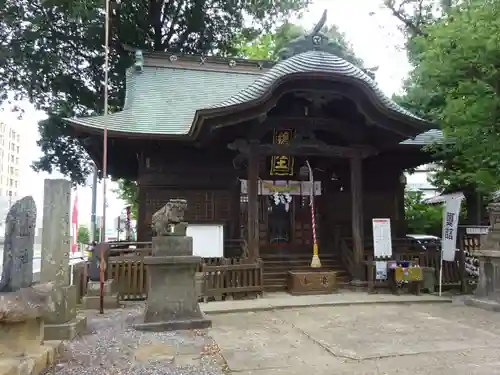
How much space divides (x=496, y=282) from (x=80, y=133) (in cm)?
985

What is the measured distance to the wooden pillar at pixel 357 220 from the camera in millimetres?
10195

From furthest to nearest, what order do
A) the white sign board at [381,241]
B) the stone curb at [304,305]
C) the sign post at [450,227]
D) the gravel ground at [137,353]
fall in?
the white sign board at [381,241] < the sign post at [450,227] < the stone curb at [304,305] < the gravel ground at [137,353]

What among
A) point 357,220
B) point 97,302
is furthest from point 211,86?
point 97,302

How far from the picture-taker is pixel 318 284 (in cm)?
963

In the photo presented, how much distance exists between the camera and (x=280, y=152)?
406 inches

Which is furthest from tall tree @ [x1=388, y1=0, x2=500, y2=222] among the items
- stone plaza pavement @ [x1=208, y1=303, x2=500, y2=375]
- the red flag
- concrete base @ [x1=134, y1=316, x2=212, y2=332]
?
the red flag

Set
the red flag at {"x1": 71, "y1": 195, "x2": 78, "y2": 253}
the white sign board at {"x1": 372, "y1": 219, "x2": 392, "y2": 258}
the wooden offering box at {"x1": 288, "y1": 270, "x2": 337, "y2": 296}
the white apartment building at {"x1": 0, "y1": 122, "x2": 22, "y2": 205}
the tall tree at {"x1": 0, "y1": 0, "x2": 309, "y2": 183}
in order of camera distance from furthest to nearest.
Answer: the white apartment building at {"x1": 0, "y1": 122, "x2": 22, "y2": 205}, the tall tree at {"x1": 0, "y1": 0, "x2": 309, "y2": 183}, the white sign board at {"x1": 372, "y1": 219, "x2": 392, "y2": 258}, the wooden offering box at {"x1": 288, "y1": 270, "x2": 337, "y2": 296}, the red flag at {"x1": 71, "y1": 195, "x2": 78, "y2": 253}

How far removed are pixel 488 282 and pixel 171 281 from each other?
6265 millimetres

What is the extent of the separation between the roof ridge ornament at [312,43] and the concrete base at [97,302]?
746cm

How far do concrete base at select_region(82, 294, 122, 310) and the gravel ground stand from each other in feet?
6.06

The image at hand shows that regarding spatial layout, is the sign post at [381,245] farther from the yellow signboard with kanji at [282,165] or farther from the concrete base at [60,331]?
the concrete base at [60,331]

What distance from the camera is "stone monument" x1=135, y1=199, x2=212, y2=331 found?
20.9 ft

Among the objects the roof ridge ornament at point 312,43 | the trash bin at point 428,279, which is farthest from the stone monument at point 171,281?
the roof ridge ornament at point 312,43

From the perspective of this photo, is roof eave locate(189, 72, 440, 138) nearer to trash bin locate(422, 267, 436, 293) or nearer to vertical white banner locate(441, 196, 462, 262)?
vertical white banner locate(441, 196, 462, 262)
